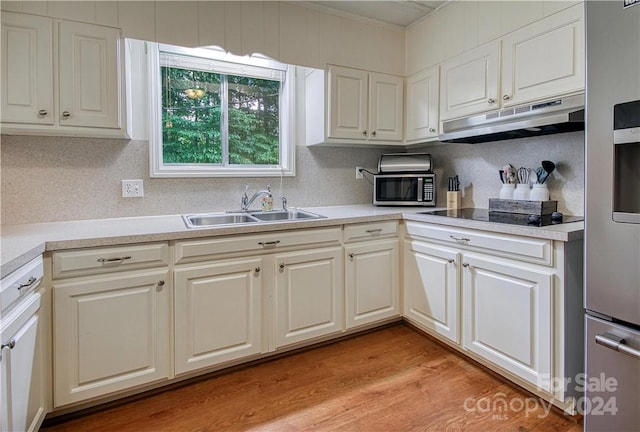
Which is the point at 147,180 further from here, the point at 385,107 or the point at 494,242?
the point at 494,242

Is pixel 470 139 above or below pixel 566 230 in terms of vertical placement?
above

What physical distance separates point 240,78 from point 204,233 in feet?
4.56

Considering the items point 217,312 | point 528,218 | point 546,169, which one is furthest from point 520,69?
point 217,312

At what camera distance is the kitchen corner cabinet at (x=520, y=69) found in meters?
1.77

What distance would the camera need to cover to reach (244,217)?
2.42 m

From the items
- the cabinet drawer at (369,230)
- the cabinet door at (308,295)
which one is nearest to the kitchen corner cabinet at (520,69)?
the cabinet drawer at (369,230)

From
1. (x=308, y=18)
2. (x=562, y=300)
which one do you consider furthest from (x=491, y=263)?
(x=308, y=18)

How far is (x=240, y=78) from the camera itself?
2.62 meters

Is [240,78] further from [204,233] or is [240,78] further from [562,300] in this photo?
[562,300]

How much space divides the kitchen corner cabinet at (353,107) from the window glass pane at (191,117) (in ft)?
2.29

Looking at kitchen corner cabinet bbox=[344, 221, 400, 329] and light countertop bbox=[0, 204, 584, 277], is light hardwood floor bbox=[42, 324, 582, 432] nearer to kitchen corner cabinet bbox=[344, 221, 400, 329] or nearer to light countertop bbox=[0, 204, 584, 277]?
kitchen corner cabinet bbox=[344, 221, 400, 329]

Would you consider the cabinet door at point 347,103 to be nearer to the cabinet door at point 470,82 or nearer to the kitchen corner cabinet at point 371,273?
the cabinet door at point 470,82

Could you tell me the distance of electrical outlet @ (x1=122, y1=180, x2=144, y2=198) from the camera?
2197 mm

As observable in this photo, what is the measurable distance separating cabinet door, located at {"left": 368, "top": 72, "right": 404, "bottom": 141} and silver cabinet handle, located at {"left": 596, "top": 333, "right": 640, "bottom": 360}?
1.88 meters
